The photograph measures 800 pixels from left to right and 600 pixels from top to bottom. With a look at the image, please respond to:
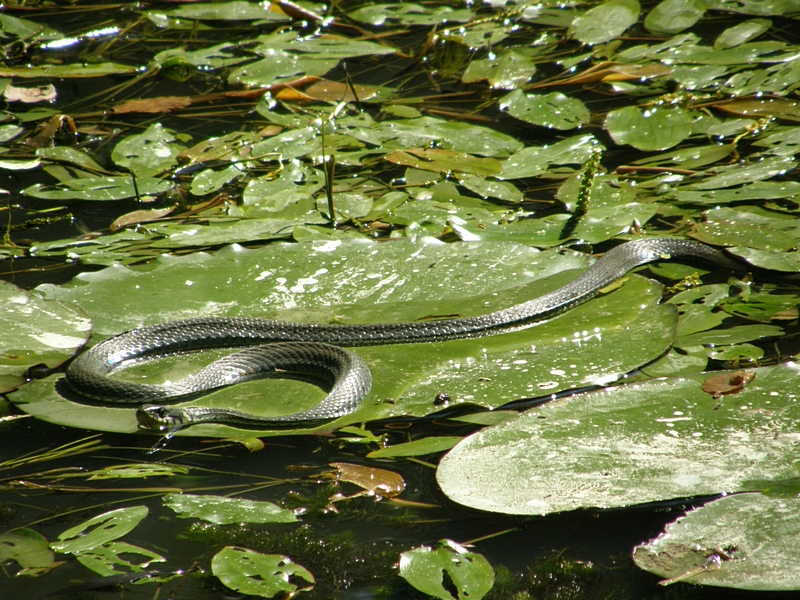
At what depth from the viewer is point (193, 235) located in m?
3.99

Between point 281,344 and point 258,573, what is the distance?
1398mm

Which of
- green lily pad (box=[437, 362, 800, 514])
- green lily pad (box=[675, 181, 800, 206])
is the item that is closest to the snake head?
green lily pad (box=[437, 362, 800, 514])

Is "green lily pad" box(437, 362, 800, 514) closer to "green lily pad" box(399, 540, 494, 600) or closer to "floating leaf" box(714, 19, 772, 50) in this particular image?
"green lily pad" box(399, 540, 494, 600)

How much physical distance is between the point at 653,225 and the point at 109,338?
2.78 m

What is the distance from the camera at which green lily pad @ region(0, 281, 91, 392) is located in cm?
305

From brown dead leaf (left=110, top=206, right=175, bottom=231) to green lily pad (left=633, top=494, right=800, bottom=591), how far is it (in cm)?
326

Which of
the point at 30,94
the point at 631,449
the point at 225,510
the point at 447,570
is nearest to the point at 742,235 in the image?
the point at 631,449

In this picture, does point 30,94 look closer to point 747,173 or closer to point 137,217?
point 137,217

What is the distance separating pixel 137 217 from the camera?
429cm

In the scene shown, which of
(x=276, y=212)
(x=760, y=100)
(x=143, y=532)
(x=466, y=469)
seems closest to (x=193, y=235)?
(x=276, y=212)

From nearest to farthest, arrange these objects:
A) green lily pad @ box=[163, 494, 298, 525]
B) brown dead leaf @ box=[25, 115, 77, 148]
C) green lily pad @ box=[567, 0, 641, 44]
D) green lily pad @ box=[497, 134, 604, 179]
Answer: green lily pad @ box=[163, 494, 298, 525] < green lily pad @ box=[497, 134, 604, 179] < brown dead leaf @ box=[25, 115, 77, 148] < green lily pad @ box=[567, 0, 641, 44]

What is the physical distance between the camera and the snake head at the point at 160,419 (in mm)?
2750

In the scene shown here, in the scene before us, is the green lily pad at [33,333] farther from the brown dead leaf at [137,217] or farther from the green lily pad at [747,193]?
the green lily pad at [747,193]

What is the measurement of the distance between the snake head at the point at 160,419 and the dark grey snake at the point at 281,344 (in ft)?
0.04
